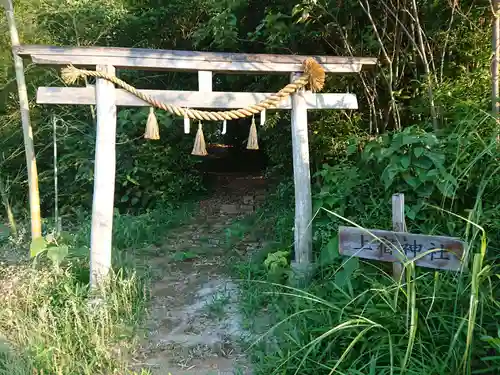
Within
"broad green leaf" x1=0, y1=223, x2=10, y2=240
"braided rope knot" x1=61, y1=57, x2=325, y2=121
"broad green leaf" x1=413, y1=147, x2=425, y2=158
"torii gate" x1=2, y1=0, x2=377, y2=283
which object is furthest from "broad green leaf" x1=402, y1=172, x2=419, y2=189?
"broad green leaf" x1=0, y1=223, x2=10, y2=240

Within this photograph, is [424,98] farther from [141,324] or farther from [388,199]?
[141,324]

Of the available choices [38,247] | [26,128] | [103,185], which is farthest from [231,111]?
[26,128]

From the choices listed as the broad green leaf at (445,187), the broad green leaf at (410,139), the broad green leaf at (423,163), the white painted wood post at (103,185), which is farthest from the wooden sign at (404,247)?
the white painted wood post at (103,185)

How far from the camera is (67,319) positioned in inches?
132

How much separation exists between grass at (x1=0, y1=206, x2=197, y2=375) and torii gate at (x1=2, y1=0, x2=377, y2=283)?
0.96 feet

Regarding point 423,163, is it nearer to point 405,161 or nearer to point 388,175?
point 405,161

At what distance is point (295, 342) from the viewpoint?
2.92 meters

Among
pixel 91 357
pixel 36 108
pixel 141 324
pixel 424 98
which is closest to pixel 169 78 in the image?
pixel 36 108

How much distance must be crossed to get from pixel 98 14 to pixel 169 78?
1.68 metres

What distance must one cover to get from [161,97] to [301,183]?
1.51 m

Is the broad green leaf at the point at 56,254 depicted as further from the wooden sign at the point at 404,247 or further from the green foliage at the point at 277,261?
the wooden sign at the point at 404,247

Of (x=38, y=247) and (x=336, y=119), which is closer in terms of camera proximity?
(x=38, y=247)

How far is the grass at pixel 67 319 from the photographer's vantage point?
300cm

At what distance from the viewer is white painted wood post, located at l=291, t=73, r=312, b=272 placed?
4.21 metres
